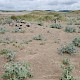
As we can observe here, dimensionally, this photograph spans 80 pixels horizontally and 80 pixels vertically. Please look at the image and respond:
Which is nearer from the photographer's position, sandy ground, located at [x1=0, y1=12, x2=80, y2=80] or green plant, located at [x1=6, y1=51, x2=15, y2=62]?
sandy ground, located at [x1=0, y1=12, x2=80, y2=80]

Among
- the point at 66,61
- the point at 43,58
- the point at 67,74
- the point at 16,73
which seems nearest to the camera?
the point at 67,74

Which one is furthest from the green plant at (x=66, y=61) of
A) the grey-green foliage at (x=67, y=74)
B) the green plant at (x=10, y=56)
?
the green plant at (x=10, y=56)

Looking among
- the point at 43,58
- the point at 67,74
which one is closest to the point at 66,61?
the point at 43,58

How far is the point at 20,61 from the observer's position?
811 cm

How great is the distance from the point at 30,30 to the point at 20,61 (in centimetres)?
724

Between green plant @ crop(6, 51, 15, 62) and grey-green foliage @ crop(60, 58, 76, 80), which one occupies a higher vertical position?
green plant @ crop(6, 51, 15, 62)

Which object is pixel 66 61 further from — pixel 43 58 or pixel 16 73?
pixel 16 73

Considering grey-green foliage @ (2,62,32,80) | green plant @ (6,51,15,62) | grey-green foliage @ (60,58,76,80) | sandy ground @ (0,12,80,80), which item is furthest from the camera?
green plant @ (6,51,15,62)

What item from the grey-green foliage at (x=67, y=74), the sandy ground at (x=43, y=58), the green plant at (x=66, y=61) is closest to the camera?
the grey-green foliage at (x=67, y=74)

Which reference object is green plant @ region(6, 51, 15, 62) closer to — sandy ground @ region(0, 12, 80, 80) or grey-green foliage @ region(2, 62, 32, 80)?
sandy ground @ region(0, 12, 80, 80)

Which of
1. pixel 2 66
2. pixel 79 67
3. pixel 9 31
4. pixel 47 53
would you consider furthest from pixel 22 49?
pixel 9 31

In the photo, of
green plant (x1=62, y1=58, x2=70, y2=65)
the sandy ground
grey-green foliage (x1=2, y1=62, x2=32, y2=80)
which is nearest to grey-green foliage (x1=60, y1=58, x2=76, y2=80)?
the sandy ground

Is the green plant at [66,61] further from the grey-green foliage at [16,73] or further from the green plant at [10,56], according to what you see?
the green plant at [10,56]

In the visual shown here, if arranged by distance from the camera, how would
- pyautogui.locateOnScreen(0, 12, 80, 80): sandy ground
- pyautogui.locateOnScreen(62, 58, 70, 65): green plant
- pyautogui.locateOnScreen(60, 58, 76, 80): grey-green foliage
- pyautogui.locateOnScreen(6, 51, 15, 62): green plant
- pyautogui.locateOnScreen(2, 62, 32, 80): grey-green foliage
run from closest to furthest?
pyautogui.locateOnScreen(60, 58, 76, 80): grey-green foliage, pyautogui.locateOnScreen(2, 62, 32, 80): grey-green foliage, pyautogui.locateOnScreen(0, 12, 80, 80): sandy ground, pyautogui.locateOnScreen(62, 58, 70, 65): green plant, pyautogui.locateOnScreen(6, 51, 15, 62): green plant
